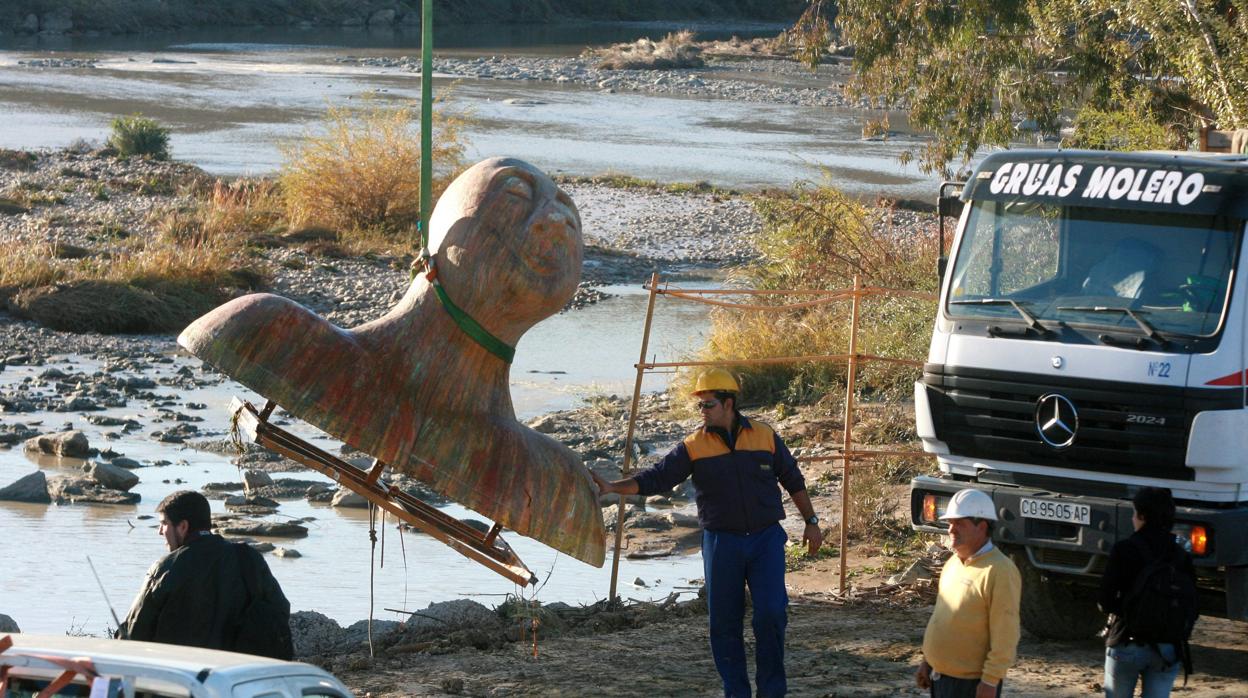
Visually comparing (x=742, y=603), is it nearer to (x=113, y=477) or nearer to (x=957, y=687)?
(x=957, y=687)

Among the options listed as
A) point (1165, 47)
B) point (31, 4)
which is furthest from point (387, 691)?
point (31, 4)

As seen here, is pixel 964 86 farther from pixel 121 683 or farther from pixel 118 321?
pixel 121 683

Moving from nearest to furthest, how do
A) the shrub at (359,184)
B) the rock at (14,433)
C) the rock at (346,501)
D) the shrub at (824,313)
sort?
the rock at (346,501)
the rock at (14,433)
the shrub at (824,313)
the shrub at (359,184)

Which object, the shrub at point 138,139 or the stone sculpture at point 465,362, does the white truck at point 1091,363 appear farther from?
the shrub at point 138,139

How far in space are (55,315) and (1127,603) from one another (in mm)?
17671

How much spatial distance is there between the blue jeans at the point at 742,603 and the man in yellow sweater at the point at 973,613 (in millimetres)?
1266

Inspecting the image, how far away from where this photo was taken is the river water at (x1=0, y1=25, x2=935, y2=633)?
12156 millimetres

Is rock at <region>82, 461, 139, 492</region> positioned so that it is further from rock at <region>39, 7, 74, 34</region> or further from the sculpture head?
rock at <region>39, 7, 74, 34</region>

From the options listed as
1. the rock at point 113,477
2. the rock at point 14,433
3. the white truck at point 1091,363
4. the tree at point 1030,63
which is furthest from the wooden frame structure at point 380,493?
the tree at point 1030,63

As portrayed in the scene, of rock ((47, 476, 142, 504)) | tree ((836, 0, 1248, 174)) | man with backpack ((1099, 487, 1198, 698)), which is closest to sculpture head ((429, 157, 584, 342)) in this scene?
man with backpack ((1099, 487, 1198, 698))

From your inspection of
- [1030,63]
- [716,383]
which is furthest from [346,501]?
[1030,63]

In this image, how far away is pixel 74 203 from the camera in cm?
3036

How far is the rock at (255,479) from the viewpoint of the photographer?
570 inches

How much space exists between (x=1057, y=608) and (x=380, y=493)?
4.44 metres
